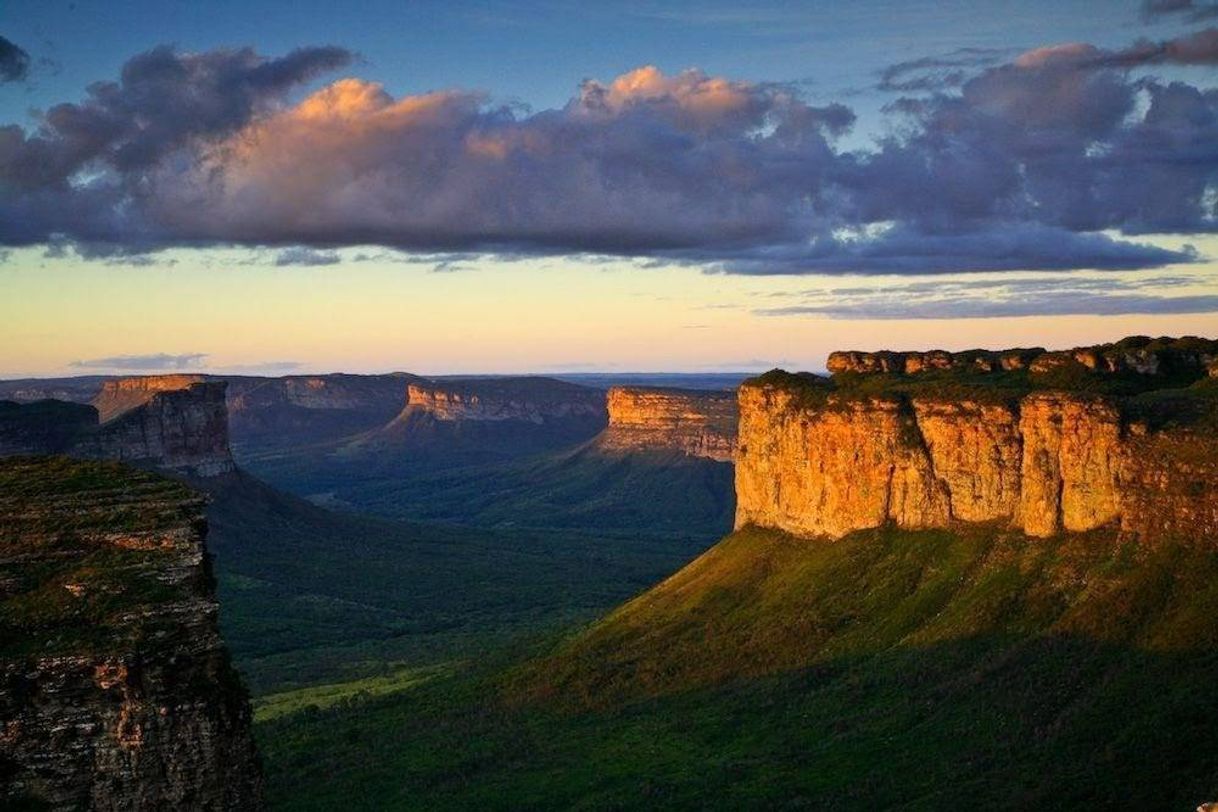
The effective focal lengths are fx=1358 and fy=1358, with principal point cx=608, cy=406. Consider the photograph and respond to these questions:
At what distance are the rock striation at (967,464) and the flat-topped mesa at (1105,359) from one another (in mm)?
9802

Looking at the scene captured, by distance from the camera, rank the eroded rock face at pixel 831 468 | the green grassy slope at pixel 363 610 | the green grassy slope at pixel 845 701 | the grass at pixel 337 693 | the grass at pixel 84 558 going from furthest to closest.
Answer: the green grassy slope at pixel 363 610 < the grass at pixel 337 693 < the eroded rock face at pixel 831 468 < the green grassy slope at pixel 845 701 < the grass at pixel 84 558

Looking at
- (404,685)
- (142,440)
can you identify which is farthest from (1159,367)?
(142,440)

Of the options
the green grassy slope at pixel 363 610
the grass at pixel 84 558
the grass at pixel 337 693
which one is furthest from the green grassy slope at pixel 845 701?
the grass at pixel 84 558

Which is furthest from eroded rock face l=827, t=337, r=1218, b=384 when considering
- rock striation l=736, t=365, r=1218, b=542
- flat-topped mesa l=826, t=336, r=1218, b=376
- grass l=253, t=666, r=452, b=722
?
grass l=253, t=666, r=452, b=722

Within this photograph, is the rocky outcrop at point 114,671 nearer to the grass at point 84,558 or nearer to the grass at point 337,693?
the grass at point 84,558

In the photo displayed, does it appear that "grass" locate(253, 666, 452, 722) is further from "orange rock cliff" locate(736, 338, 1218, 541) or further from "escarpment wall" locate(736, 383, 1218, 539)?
"escarpment wall" locate(736, 383, 1218, 539)

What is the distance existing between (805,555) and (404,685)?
125ft

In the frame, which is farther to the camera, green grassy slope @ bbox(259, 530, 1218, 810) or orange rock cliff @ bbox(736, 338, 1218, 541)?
orange rock cliff @ bbox(736, 338, 1218, 541)

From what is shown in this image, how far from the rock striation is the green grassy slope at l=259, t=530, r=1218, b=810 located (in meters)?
2.25

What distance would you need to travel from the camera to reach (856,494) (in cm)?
11312

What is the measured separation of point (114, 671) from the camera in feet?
126

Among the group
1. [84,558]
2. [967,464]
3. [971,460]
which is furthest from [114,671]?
[967,464]

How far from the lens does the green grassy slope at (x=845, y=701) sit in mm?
69500

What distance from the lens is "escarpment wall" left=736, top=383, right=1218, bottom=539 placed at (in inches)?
3359
